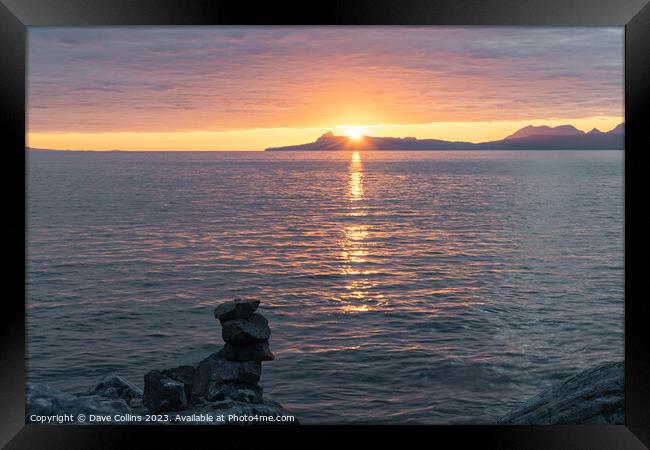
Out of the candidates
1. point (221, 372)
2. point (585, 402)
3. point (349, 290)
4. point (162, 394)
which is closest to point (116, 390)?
point (162, 394)

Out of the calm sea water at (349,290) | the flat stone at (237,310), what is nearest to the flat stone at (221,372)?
the flat stone at (237,310)

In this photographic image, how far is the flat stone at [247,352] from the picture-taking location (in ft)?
52.5

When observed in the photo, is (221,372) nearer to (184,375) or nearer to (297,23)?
(184,375)

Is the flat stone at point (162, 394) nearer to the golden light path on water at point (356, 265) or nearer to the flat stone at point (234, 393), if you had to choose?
the flat stone at point (234, 393)

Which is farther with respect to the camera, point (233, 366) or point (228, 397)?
point (233, 366)

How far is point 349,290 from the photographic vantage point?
1758 inches

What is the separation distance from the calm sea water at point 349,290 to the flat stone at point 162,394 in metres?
5.29

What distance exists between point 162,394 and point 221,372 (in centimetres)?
187

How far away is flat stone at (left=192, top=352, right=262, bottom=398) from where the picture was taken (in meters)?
15.8

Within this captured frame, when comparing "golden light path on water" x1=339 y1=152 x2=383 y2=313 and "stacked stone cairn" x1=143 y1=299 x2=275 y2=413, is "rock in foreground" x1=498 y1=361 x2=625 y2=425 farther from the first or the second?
"golden light path on water" x1=339 y1=152 x2=383 y2=313

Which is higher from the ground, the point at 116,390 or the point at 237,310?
the point at 237,310

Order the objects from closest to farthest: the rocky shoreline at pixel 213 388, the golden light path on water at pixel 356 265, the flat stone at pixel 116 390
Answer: the rocky shoreline at pixel 213 388 → the flat stone at pixel 116 390 → the golden light path on water at pixel 356 265
